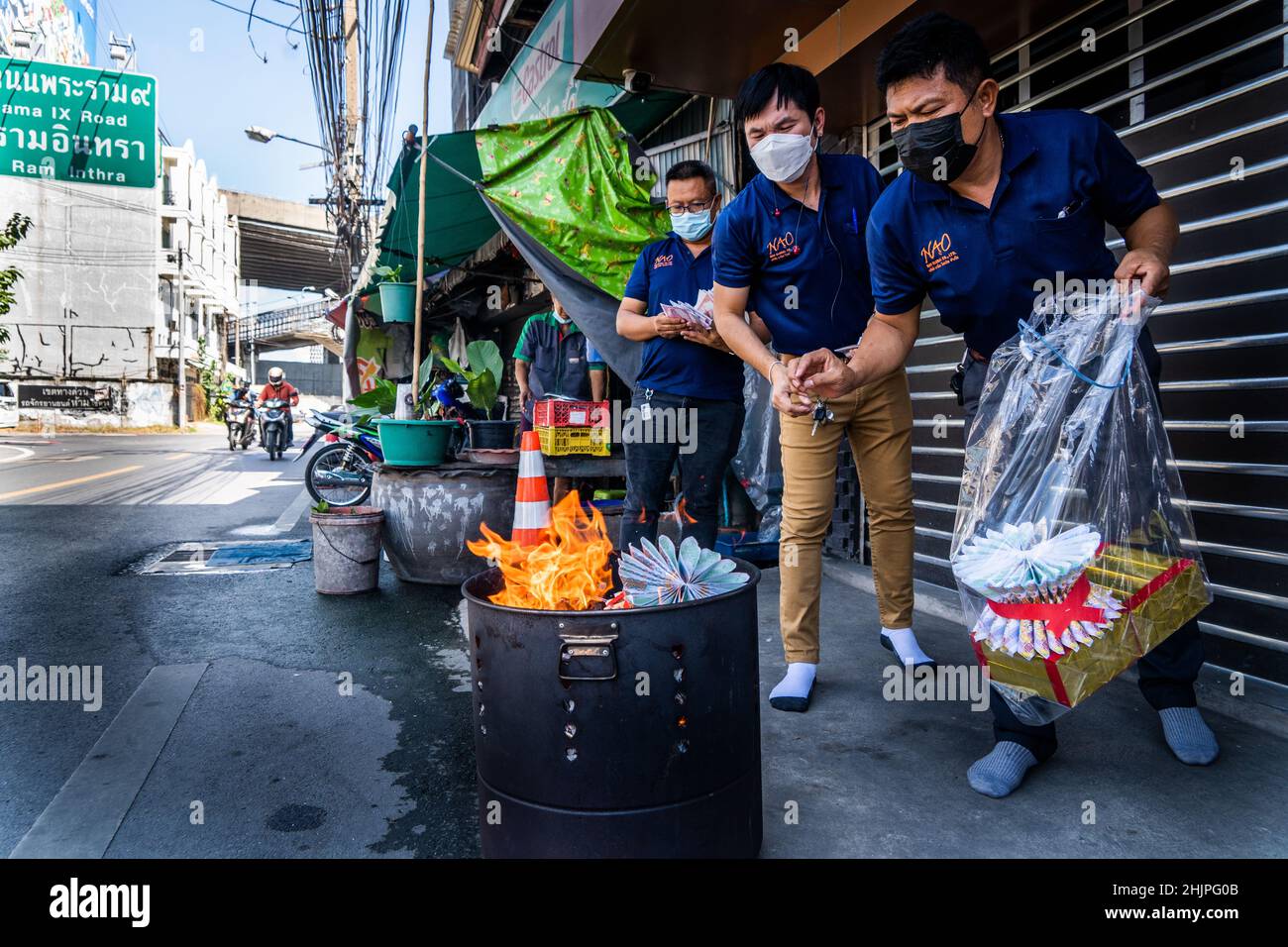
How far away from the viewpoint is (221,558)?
6.14 meters

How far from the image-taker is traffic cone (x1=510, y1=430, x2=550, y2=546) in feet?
9.36

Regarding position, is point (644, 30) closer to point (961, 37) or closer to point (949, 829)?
point (961, 37)

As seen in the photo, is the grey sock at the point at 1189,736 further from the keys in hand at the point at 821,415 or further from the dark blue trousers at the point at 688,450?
the dark blue trousers at the point at 688,450

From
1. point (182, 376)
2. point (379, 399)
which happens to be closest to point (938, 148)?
point (379, 399)

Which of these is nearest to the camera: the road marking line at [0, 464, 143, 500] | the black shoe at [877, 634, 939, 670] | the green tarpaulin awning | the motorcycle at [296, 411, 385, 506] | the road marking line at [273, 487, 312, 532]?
the black shoe at [877, 634, 939, 670]

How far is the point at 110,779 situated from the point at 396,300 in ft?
23.9

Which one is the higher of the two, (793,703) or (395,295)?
(395,295)

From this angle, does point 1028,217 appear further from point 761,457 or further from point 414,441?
point 414,441

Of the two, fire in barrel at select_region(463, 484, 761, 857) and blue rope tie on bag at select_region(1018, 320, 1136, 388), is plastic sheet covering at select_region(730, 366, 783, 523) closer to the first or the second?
blue rope tie on bag at select_region(1018, 320, 1136, 388)

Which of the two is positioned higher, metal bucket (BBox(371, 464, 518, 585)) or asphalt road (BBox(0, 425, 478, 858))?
metal bucket (BBox(371, 464, 518, 585))

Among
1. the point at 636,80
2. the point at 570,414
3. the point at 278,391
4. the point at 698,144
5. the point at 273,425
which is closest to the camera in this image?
the point at 570,414

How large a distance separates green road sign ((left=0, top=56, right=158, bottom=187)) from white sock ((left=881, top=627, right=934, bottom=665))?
29.4 metres

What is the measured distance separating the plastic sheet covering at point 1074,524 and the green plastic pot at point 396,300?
7.89 meters

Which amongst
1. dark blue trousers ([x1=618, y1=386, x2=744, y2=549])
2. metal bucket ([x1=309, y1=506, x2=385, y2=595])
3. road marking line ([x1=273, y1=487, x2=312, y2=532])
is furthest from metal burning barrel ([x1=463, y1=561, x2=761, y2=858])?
road marking line ([x1=273, y1=487, x2=312, y2=532])
